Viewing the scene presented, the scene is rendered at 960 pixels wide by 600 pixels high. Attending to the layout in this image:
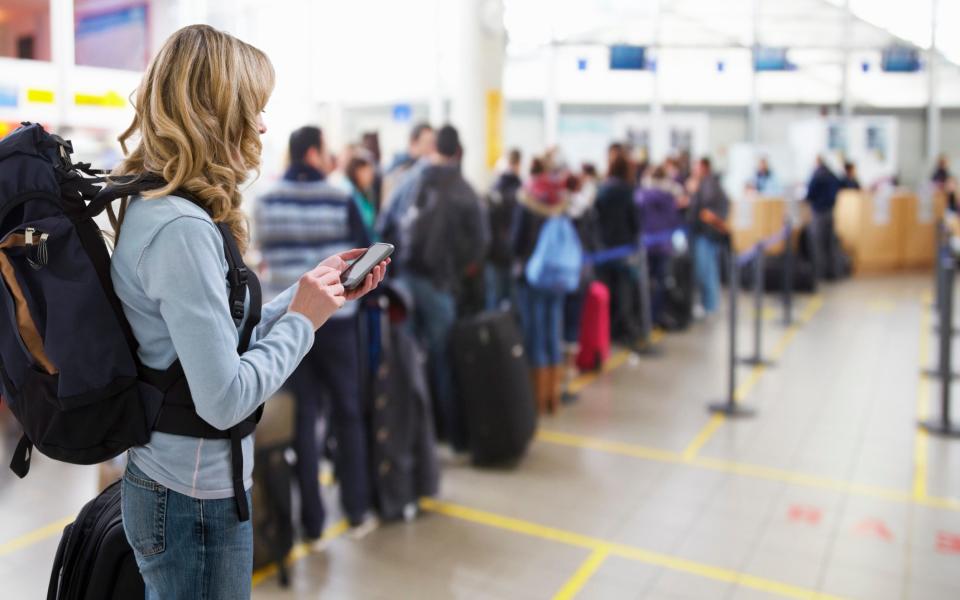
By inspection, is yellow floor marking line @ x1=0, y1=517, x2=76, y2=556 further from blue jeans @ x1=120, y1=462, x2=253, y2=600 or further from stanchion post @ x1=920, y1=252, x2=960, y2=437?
stanchion post @ x1=920, y1=252, x2=960, y2=437

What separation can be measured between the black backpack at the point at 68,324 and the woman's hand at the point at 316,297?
11 centimetres

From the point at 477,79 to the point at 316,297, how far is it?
5.99 m

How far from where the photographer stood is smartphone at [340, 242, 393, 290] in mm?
1607

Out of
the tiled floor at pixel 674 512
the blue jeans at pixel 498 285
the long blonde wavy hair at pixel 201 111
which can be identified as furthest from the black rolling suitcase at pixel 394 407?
the long blonde wavy hair at pixel 201 111

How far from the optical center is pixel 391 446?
4.09 metres

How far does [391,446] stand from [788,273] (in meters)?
6.31

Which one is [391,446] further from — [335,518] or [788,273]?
[788,273]

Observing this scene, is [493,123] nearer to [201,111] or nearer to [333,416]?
[333,416]

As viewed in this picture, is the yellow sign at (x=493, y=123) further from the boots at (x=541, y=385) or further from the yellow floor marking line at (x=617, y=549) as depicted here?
the yellow floor marking line at (x=617, y=549)

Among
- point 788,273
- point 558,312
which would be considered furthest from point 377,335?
point 788,273

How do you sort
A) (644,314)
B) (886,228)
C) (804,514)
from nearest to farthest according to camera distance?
(804,514), (644,314), (886,228)

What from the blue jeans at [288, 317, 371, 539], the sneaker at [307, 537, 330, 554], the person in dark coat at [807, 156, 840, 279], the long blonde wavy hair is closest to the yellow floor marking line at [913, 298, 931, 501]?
the blue jeans at [288, 317, 371, 539]

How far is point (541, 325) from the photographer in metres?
5.79

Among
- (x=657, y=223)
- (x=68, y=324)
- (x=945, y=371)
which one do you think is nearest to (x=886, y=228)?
(x=657, y=223)
